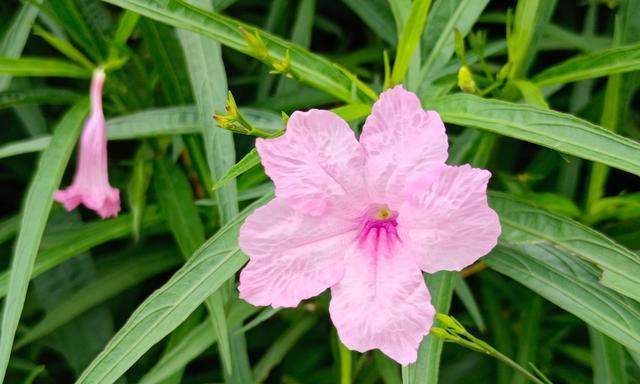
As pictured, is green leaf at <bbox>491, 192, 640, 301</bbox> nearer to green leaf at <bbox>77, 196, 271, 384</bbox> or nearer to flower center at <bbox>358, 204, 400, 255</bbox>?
flower center at <bbox>358, 204, 400, 255</bbox>

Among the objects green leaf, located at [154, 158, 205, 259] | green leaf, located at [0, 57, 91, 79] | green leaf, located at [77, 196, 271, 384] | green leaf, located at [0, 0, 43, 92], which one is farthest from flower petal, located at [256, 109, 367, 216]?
green leaf, located at [0, 0, 43, 92]

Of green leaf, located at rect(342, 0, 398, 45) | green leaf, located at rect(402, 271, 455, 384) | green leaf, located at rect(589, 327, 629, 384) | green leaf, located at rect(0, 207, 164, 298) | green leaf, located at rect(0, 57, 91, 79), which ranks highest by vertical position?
green leaf, located at rect(0, 57, 91, 79)

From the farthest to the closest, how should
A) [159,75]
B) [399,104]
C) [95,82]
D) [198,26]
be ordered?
1. [159,75]
2. [95,82]
3. [198,26]
4. [399,104]

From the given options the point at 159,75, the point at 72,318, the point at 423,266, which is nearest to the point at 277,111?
the point at 159,75

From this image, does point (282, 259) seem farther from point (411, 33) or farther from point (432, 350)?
point (411, 33)

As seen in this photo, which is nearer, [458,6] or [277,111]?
[458,6]

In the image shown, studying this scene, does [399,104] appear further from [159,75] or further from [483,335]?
[483,335]

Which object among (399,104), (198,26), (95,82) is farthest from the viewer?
(95,82)
